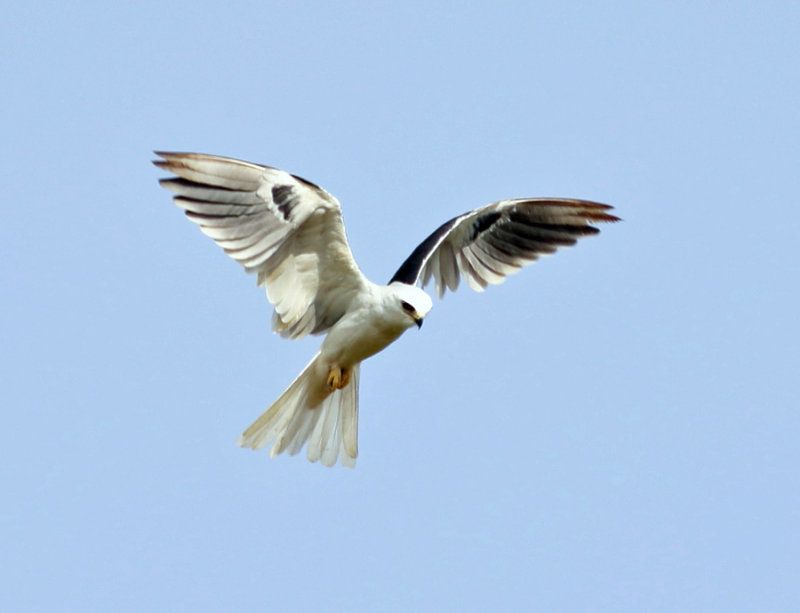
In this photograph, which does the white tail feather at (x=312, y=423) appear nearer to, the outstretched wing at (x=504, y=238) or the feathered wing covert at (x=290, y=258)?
the feathered wing covert at (x=290, y=258)

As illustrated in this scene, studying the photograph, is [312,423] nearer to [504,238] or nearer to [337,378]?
[337,378]

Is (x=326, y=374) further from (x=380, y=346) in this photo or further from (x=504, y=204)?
(x=504, y=204)

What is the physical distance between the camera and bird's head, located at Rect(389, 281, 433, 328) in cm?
→ 836

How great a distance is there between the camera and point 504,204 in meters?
9.93

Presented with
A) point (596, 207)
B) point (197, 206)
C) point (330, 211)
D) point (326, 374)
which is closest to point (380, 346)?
point (326, 374)

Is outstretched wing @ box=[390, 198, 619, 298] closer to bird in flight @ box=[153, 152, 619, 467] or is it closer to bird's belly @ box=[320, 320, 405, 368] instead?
bird in flight @ box=[153, 152, 619, 467]

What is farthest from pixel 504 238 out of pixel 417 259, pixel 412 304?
pixel 412 304

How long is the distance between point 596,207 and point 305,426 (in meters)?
2.62

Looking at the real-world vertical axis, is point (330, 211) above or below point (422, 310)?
above

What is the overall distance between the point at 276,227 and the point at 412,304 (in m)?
0.95

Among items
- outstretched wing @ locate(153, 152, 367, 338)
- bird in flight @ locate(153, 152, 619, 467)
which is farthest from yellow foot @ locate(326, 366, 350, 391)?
outstretched wing @ locate(153, 152, 367, 338)

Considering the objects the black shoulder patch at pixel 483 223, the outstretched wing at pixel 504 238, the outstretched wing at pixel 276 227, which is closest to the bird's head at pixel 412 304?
the outstretched wing at pixel 276 227

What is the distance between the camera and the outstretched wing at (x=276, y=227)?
7910mm

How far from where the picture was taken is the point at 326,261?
852cm
